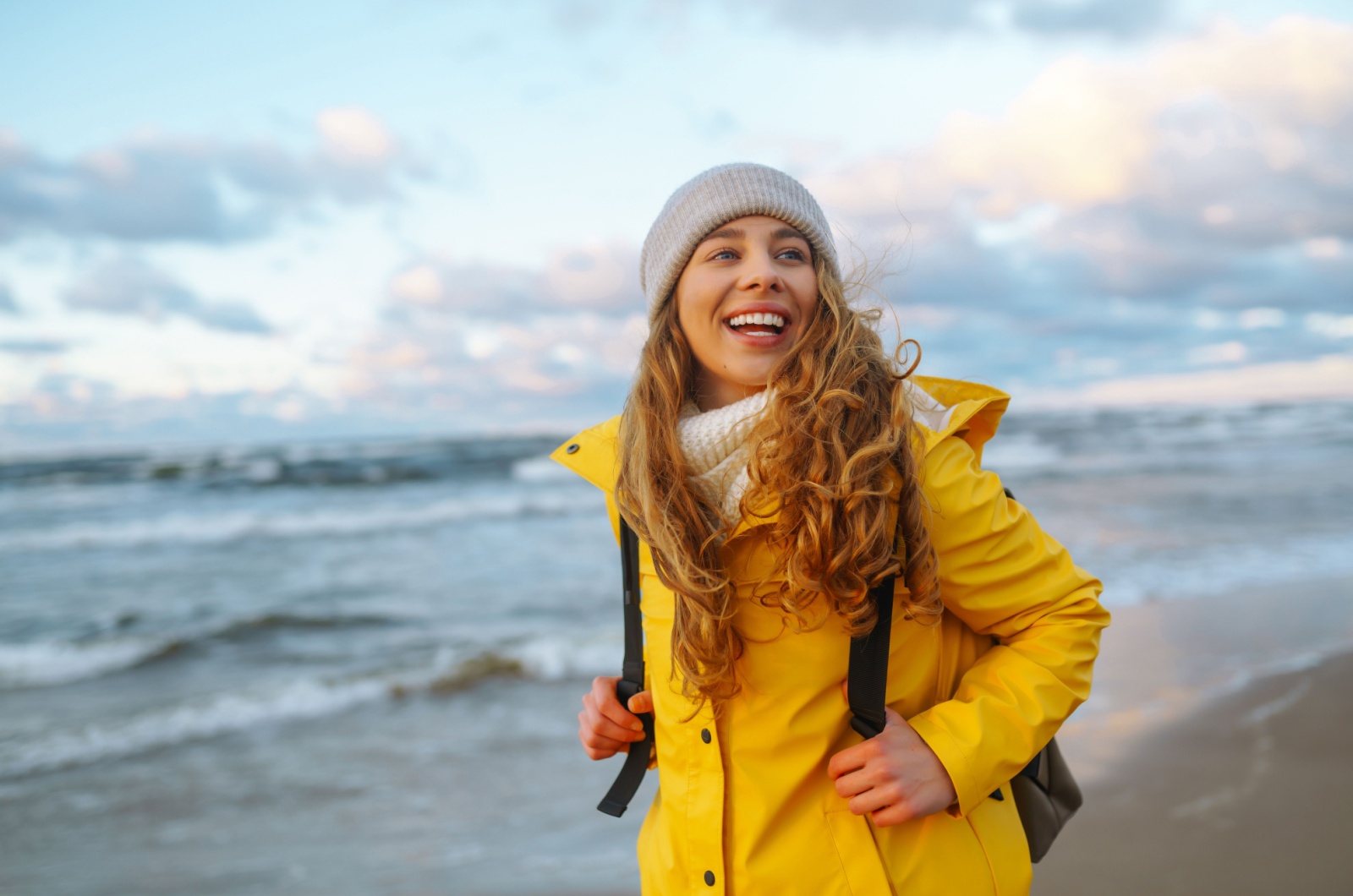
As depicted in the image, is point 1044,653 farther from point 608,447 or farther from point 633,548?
point 608,447

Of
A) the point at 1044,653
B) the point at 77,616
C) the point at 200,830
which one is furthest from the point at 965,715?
the point at 77,616

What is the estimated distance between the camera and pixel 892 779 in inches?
57.4

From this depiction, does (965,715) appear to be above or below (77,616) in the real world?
above

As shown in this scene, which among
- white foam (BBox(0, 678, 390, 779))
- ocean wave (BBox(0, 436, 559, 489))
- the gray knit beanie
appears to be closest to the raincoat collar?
the gray knit beanie

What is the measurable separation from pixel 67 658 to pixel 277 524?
323 inches

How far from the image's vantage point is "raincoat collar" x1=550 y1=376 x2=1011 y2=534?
1.57m

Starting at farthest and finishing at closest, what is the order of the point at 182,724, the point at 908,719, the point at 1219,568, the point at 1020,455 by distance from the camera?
1. the point at 1020,455
2. the point at 1219,568
3. the point at 182,724
4. the point at 908,719

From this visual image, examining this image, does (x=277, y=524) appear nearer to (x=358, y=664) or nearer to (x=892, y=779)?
(x=358, y=664)

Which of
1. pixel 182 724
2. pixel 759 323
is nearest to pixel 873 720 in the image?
pixel 759 323

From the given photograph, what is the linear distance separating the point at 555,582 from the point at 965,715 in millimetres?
7667

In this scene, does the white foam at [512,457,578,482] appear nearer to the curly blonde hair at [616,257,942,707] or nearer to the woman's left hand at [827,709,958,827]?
the curly blonde hair at [616,257,942,707]

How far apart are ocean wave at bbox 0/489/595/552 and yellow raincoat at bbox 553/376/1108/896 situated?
13.0 meters

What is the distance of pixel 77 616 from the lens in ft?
27.0

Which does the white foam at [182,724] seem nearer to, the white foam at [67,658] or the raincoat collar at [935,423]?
the white foam at [67,658]
